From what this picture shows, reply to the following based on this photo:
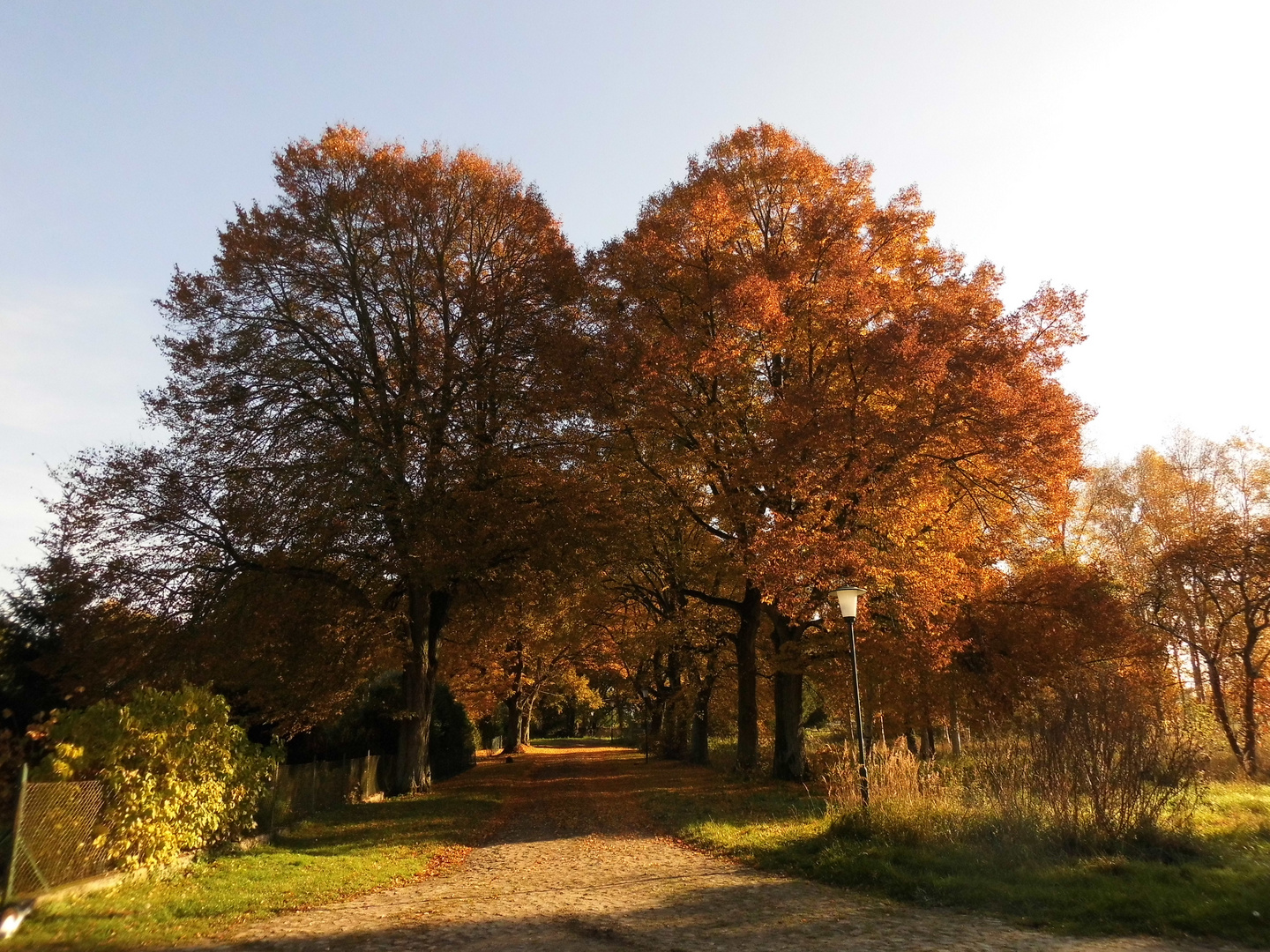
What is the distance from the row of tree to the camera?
1738cm

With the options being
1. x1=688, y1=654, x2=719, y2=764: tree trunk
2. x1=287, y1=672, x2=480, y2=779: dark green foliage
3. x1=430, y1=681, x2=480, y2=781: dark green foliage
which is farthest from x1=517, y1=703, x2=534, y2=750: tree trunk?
x1=287, y1=672, x2=480, y2=779: dark green foliage

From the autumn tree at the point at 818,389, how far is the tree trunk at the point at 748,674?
1.54 feet

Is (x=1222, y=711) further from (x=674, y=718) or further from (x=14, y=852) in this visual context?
(x=14, y=852)

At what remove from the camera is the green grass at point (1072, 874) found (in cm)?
752

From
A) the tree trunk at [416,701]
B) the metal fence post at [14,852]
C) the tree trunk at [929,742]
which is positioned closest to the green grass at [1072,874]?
the tree trunk at [929,742]

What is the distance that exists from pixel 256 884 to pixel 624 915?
192 inches

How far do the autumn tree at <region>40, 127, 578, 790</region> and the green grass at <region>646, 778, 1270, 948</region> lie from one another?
1027 cm

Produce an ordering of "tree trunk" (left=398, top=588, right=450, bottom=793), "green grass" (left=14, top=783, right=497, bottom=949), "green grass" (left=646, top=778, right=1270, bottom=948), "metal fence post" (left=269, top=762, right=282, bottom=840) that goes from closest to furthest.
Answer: "green grass" (left=646, top=778, right=1270, bottom=948) < "green grass" (left=14, top=783, right=497, bottom=949) < "metal fence post" (left=269, top=762, right=282, bottom=840) < "tree trunk" (left=398, top=588, right=450, bottom=793)

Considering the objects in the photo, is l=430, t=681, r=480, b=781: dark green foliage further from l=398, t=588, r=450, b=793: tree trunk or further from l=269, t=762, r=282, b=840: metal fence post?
l=269, t=762, r=282, b=840: metal fence post

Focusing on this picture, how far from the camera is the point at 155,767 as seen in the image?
1049 cm

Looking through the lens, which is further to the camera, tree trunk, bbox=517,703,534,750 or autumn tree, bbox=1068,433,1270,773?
tree trunk, bbox=517,703,534,750

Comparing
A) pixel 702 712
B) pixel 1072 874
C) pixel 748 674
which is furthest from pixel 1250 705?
pixel 1072 874

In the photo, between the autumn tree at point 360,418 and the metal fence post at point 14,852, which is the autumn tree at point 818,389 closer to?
the autumn tree at point 360,418

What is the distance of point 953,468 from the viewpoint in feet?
61.9
